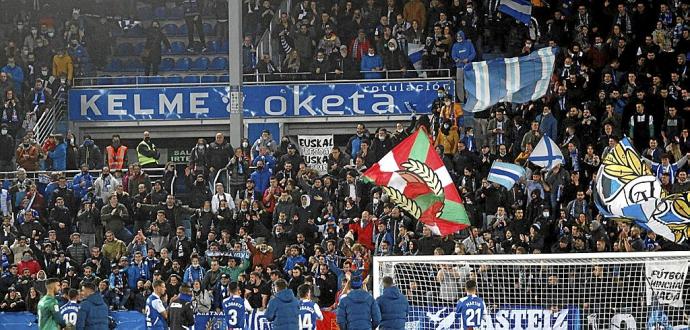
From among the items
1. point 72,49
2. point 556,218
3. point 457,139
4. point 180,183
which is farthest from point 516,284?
point 72,49

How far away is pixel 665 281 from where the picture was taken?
19344 millimetres

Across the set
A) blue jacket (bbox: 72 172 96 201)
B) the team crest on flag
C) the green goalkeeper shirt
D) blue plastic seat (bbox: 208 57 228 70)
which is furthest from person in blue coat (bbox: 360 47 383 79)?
the green goalkeeper shirt

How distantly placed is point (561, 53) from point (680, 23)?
226 cm

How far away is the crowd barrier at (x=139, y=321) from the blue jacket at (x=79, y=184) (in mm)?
3973

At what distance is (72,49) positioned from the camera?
100 feet

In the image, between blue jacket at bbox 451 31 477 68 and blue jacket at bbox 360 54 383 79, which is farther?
blue jacket at bbox 360 54 383 79

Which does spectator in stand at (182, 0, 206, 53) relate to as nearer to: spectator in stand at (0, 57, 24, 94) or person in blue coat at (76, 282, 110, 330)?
spectator in stand at (0, 57, 24, 94)

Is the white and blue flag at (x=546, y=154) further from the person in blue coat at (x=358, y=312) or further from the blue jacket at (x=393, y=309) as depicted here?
the person in blue coat at (x=358, y=312)

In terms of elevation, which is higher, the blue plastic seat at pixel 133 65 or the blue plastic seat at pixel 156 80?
the blue plastic seat at pixel 133 65


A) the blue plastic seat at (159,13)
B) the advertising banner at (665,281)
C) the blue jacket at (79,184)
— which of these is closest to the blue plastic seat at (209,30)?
the blue plastic seat at (159,13)

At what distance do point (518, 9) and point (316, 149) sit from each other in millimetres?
4431

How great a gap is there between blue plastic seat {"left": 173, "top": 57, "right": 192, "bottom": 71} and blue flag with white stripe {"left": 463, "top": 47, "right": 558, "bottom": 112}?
6478 mm

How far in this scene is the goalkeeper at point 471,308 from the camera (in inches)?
747

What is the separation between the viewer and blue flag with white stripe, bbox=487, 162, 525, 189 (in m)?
23.3
